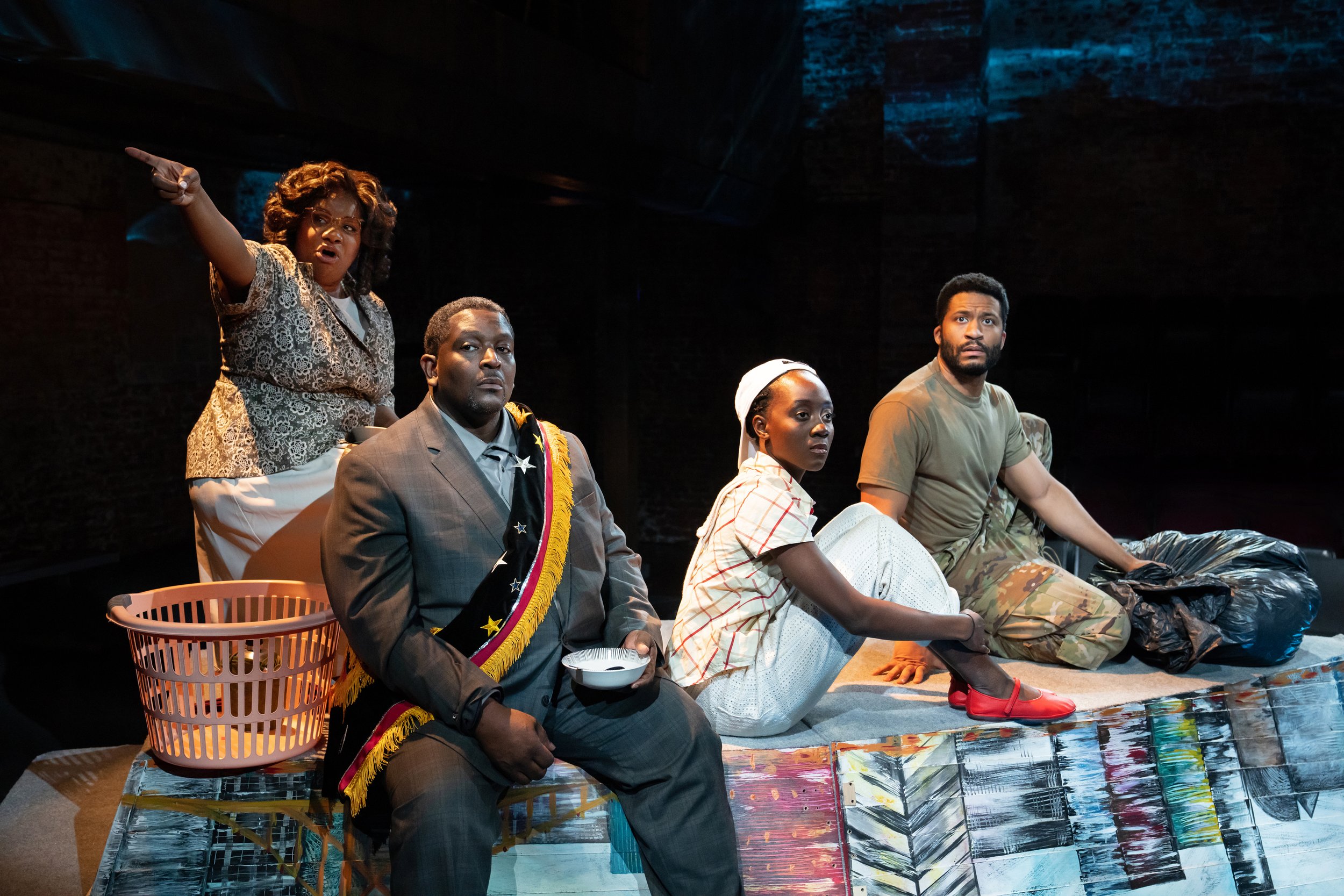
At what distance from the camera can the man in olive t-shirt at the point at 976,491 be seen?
302 centimetres

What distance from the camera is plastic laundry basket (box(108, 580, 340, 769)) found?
83.1 inches

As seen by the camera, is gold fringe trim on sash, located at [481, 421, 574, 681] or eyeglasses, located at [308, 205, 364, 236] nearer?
gold fringe trim on sash, located at [481, 421, 574, 681]

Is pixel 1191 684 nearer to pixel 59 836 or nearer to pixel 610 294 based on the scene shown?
pixel 59 836

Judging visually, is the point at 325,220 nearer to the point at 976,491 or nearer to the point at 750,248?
the point at 976,491

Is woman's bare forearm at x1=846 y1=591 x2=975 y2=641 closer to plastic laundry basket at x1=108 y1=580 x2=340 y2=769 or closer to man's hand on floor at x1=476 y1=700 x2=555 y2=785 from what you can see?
man's hand on floor at x1=476 y1=700 x2=555 y2=785

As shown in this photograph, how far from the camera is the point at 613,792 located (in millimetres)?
2207

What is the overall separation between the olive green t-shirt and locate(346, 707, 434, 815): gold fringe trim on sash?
1485mm

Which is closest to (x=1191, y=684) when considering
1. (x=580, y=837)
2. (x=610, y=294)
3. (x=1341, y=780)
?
(x=1341, y=780)

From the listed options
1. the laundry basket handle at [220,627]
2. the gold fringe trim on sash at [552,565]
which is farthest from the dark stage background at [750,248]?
the gold fringe trim on sash at [552,565]

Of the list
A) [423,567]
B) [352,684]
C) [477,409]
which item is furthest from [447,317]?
[352,684]

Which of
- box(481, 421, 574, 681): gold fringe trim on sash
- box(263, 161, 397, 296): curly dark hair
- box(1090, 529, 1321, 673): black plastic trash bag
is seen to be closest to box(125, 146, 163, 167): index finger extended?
box(263, 161, 397, 296): curly dark hair

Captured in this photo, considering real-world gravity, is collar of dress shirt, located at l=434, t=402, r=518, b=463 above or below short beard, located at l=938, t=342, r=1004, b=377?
below

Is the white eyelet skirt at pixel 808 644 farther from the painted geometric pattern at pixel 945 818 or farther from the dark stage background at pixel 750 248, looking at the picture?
the dark stage background at pixel 750 248

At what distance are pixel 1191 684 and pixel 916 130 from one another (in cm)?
461
